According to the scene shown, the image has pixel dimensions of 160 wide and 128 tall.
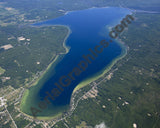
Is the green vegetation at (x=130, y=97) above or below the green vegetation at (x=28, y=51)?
below

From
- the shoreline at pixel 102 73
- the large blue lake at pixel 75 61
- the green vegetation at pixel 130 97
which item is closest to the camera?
the green vegetation at pixel 130 97

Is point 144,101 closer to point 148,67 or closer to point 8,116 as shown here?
point 148,67

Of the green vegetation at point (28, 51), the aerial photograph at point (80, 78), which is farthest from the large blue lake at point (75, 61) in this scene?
the green vegetation at point (28, 51)

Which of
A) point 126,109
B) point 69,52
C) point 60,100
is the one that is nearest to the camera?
point 126,109

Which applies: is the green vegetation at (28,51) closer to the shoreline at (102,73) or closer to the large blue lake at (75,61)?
the large blue lake at (75,61)

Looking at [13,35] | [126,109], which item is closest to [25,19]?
[13,35]

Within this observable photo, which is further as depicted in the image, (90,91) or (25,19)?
(25,19)

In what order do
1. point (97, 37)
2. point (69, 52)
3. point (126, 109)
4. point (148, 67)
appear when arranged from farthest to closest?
1. point (97, 37)
2. point (69, 52)
3. point (148, 67)
4. point (126, 109)

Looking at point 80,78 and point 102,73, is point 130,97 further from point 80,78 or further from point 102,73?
point 80,78

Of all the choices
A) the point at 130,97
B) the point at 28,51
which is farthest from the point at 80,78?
the point at 28,51
